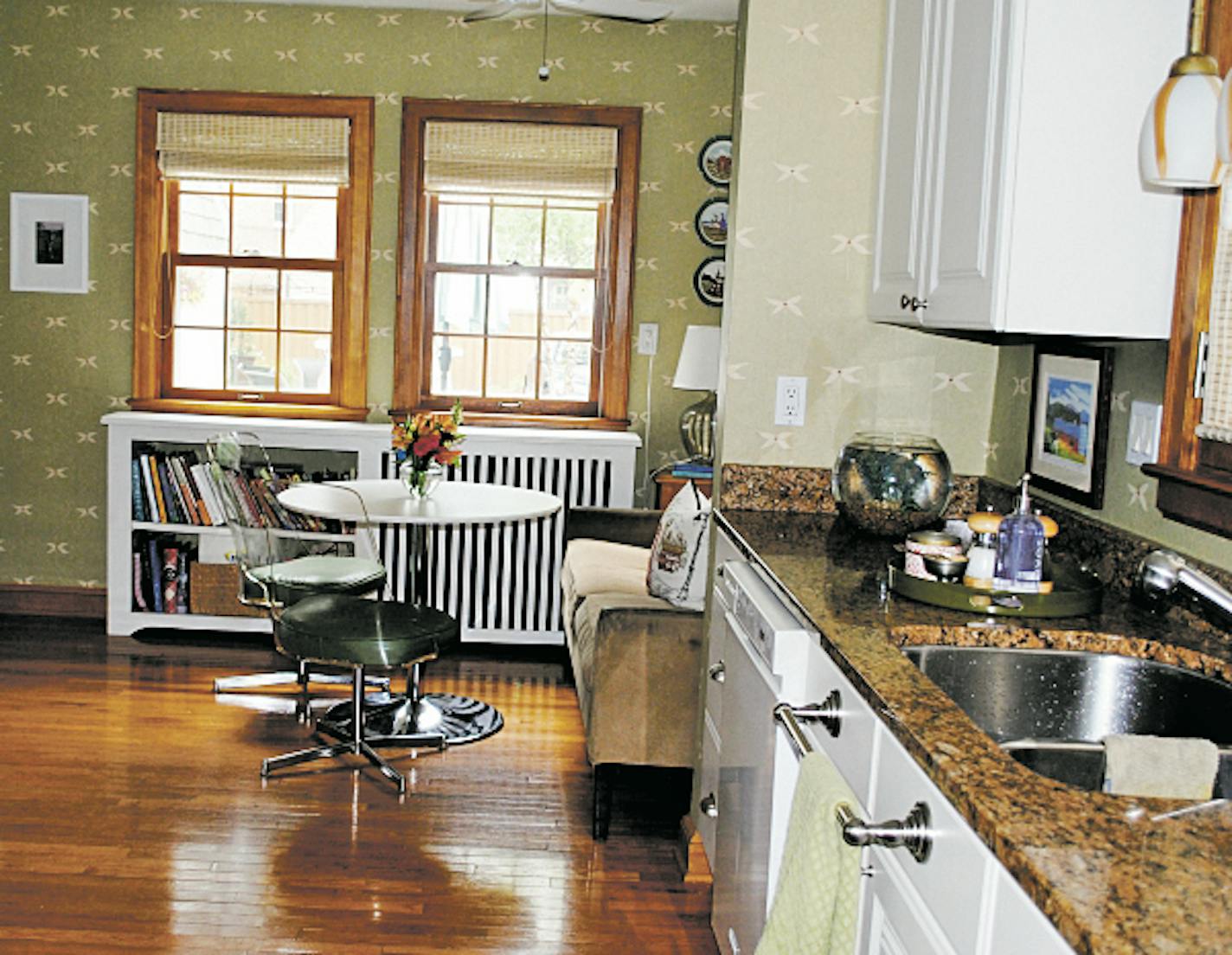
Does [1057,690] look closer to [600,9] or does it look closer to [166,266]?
[600,9]

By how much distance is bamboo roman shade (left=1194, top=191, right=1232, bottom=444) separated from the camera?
6.12 ft

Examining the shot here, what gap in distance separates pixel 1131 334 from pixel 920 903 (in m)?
1.06

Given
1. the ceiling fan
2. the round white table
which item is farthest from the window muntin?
the ceiling fan

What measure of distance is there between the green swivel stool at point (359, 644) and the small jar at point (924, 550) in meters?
1.93

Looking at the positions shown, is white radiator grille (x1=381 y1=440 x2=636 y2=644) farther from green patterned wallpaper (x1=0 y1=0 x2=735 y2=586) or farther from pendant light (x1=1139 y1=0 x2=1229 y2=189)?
pendant light (x1=1139 y1=0 x2=1229 y2=189)

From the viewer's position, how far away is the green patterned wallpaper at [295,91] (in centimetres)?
573

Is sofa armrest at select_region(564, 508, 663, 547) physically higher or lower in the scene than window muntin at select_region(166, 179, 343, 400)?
lower

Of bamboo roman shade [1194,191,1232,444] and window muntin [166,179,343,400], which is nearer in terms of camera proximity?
bamboo roman shade [1194,191,1232,444]

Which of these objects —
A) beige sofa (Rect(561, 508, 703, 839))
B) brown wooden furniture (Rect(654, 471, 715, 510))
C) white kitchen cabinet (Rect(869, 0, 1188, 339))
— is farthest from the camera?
brown wooden furniture (Rect(654, 471, 715, 510))

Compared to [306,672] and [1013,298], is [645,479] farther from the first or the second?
[1013,298]

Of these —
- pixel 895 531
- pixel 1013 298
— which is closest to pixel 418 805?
pixel 895 531

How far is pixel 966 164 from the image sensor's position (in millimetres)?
2361

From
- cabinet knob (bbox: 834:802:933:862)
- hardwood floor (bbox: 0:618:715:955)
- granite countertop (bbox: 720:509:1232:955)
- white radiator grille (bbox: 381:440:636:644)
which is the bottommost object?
hardwood floor (bbox: 0:618:715:955)

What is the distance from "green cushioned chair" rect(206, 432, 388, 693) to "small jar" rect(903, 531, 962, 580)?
2.46 meters
